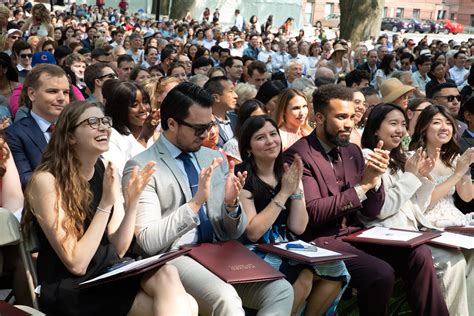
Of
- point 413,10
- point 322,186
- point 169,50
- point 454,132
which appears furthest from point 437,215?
point 413,10

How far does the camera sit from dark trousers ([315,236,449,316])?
16.1 ft

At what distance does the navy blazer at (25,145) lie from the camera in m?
5.09

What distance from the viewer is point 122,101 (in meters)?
6.09

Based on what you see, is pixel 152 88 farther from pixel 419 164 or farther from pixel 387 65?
pixel 387 65

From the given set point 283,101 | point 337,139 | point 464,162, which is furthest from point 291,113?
point 464,162

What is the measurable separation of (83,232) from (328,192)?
1.89 metres

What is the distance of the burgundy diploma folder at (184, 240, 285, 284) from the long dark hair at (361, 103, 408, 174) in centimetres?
190

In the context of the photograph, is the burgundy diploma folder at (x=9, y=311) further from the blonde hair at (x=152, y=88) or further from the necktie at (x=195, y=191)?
the blonde hair at (x=152, y=88)

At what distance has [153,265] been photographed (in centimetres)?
378

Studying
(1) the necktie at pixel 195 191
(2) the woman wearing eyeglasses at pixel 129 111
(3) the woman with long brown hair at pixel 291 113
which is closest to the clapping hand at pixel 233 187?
(1) the necktie at pixel 195 191

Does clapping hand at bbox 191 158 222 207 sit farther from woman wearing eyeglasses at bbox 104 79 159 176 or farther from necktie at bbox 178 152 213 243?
woman wearing eyeglasses at bbox 104 79 159 176

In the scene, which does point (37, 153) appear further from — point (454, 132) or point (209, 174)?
point (454, 132)

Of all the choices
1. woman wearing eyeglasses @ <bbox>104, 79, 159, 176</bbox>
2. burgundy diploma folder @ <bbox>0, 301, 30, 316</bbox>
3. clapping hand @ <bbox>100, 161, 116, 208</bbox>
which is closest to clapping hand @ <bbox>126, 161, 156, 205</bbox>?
clapping hand @ <bbox>100, 161, 116, 208</bbox>

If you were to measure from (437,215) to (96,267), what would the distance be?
9.91 feet
